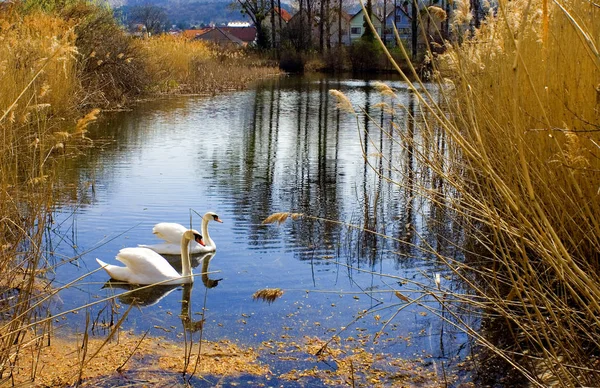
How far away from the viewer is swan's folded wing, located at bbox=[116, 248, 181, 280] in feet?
18.7

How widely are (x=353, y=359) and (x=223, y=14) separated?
7562 inches

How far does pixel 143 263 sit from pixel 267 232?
1.62 m

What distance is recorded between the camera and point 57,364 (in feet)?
13.4

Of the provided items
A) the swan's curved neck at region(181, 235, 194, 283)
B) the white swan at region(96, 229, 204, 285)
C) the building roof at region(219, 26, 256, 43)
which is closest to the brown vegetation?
the white swan at region(96, 229, 204, 285)

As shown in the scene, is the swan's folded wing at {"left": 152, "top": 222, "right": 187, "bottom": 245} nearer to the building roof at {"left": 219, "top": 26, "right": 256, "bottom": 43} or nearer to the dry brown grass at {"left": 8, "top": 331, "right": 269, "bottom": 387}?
the dry brown grass at {"left": 8, "top": 331, "right": 269, "bottom": 387}

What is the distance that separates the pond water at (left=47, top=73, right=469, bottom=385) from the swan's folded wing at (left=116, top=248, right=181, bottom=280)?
14cm

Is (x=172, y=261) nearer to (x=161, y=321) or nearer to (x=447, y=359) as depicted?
(x=161, y=321)

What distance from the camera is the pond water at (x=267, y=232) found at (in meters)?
4.84

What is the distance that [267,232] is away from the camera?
707 centimetres

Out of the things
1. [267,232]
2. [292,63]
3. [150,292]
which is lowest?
[150,292]

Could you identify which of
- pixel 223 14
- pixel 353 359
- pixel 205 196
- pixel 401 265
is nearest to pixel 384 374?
pixel 353 359

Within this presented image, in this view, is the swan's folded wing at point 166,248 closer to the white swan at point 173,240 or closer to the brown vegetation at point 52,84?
the white swan at point 173,240

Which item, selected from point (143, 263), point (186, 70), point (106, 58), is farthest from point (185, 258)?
point (186, 70)

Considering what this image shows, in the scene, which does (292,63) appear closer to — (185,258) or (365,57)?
(365,57)
